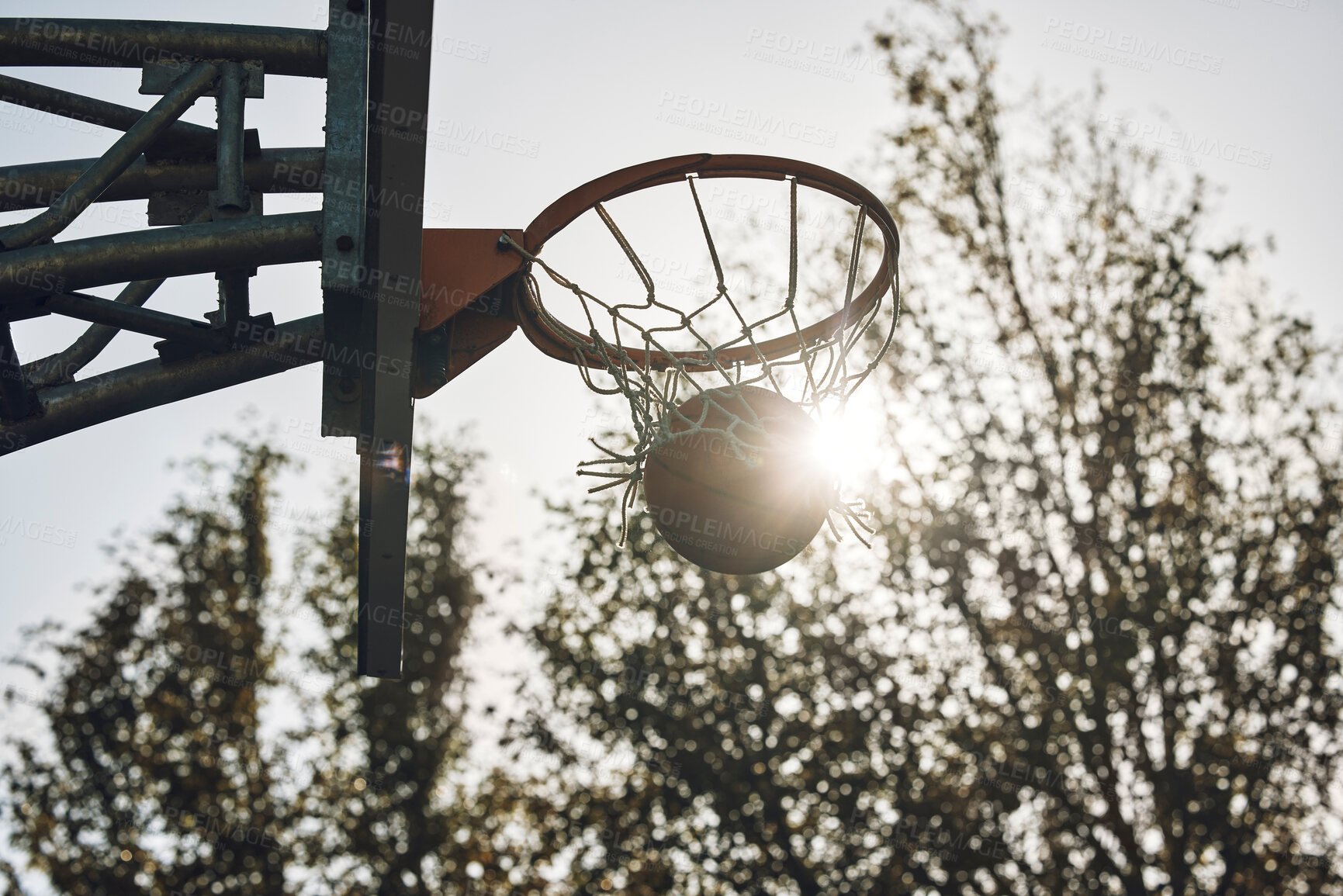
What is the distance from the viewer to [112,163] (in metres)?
2.82

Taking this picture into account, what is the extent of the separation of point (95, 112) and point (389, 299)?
1157mm

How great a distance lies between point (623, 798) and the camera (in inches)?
423

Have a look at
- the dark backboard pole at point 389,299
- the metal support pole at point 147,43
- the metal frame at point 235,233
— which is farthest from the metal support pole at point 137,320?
the metal support pole at point 147,43

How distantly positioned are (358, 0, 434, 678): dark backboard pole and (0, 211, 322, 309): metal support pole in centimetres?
22

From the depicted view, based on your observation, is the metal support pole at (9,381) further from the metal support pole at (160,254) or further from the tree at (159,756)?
the tree at (159,756)

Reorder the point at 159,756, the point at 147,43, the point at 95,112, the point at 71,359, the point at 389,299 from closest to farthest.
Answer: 1. the point at 389,299
2. the point at 147,43
3. the point at 95,112
4. the point at 71,359
5. the point at 159,756

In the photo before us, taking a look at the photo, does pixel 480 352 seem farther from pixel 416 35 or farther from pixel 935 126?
pixel 935 126

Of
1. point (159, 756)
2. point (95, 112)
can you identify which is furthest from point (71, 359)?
point (159, 756)

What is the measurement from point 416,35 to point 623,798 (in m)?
9.46

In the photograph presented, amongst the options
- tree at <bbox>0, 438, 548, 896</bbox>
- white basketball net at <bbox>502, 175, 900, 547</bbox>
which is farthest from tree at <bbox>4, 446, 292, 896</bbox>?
white basketball net at <bbox>502, 175, 900, 547</bbox>

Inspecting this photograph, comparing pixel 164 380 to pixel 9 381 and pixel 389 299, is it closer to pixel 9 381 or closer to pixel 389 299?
pixel 9 381

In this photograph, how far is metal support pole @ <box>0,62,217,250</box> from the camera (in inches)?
106

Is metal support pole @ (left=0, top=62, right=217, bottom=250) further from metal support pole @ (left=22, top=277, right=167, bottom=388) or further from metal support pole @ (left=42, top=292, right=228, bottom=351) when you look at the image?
metal support pole @ (left=22, top=277, right=167, bottom=388)

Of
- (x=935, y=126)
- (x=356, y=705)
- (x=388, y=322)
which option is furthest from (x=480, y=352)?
(x=356, y=705)
